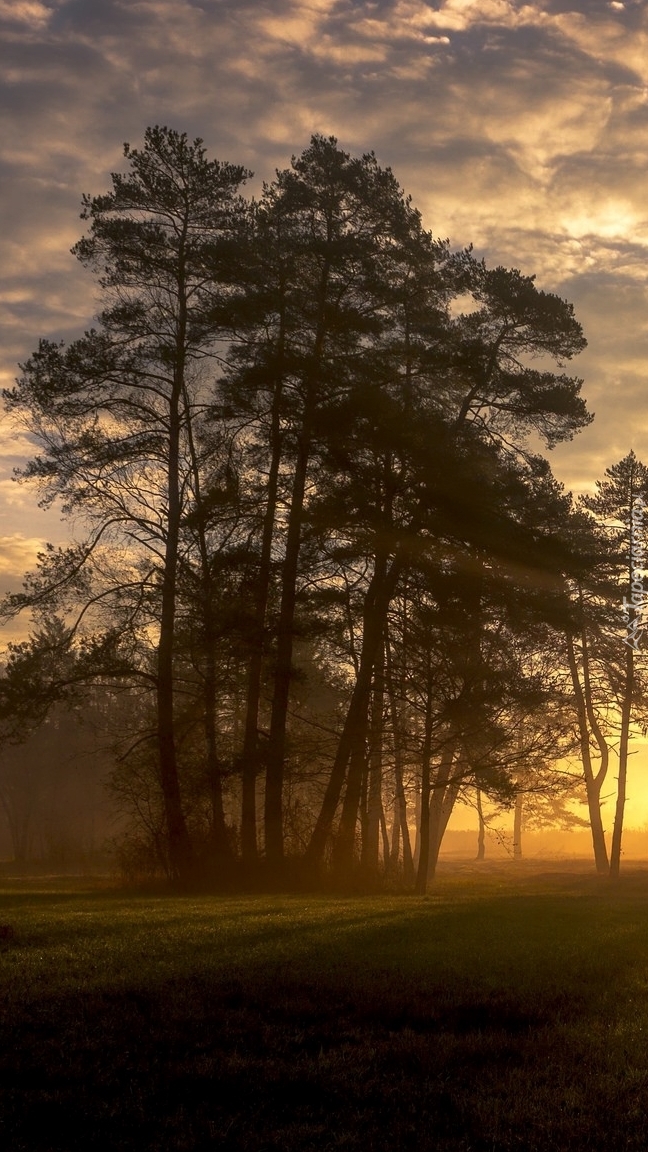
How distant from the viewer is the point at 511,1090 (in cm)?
849

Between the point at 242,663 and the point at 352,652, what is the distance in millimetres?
3822

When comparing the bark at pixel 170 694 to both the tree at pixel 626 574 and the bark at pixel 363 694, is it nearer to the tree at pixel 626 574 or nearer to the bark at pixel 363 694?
the bark at pixel 363 694

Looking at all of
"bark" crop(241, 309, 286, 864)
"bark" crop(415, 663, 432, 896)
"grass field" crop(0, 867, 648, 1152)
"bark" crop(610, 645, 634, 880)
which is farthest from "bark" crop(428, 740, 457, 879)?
"grass field" crop(0, 867, 648, 1152)

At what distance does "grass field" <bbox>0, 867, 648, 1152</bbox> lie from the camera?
760cm

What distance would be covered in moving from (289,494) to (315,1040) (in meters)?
20.9

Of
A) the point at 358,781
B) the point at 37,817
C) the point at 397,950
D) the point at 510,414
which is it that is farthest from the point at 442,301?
the point at 37,817

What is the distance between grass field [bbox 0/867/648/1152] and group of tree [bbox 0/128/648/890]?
1182 cm

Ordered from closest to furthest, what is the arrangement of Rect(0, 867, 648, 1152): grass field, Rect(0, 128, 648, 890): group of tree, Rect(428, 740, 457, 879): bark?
Rect(0, 867, 648, 1152): grass field → Rect(0, 128, 648, 890): group of tree → Rect(428, 740, 457, 879): bark

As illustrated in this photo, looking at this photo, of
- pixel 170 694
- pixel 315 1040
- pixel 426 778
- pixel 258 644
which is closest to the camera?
pixel 315 1040

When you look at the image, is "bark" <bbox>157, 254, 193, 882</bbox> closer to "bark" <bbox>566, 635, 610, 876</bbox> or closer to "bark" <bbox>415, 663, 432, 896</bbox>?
"bark" <bbox>415, 663, 432, 896</bbox>

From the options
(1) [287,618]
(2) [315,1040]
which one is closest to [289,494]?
(1) [287,618]

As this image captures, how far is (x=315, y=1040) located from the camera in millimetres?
9625

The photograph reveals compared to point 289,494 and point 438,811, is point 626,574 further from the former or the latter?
point 289,494

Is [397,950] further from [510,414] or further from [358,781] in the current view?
[510,414]
